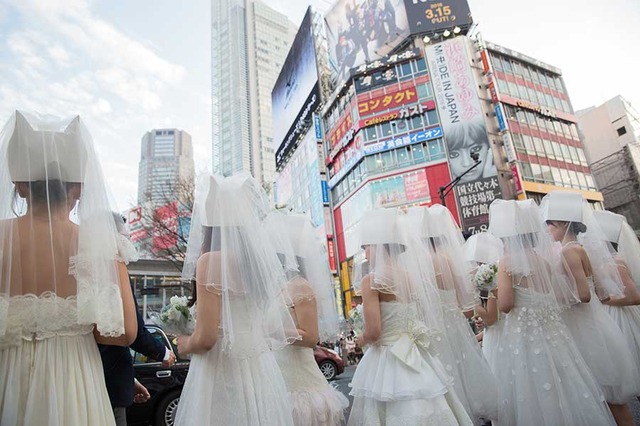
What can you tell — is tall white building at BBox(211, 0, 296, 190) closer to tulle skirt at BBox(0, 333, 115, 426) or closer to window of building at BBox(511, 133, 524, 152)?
window of building at BBox(511, 133, 524, 152)

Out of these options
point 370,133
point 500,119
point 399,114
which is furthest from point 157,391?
point 500,119

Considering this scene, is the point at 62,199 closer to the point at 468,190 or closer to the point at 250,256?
the point at 250,256

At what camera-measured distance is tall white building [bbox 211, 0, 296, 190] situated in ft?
235

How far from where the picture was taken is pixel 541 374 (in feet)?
9.98

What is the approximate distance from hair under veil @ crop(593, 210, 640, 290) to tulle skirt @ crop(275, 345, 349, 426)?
12.5ft

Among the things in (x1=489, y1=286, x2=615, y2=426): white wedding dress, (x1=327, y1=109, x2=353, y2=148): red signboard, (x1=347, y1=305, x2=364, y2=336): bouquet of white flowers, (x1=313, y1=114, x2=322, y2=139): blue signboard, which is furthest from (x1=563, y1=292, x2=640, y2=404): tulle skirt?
(x1=313, y1=114, x2=322, y2=139): blue signboard

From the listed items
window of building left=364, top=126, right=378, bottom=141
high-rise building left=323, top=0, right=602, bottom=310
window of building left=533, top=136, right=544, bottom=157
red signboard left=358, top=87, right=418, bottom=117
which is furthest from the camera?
window of building left=364, top=126, right=378, bottom=141

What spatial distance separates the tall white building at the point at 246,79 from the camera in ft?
235

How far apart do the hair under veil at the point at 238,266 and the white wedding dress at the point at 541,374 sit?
7.11ft

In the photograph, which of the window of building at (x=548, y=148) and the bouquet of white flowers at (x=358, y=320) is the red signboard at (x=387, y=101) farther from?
the bouquet of white flowers at (x=358, y=320)

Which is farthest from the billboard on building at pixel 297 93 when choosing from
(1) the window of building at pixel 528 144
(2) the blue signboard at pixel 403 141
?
(1) the window of building at pixel 528 144

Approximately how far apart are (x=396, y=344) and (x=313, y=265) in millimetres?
962

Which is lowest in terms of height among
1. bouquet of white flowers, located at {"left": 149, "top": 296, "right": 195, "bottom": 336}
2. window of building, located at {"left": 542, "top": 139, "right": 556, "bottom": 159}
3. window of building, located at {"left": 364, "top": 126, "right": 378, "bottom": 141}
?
bouquet of white flowers, located at {"left": 149, "top": 296, "right": 195, "bottom": 336}

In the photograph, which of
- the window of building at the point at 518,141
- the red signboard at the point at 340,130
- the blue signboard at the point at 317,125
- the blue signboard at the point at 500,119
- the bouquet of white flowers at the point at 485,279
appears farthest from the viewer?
the blue signboard at the point at 317,125
